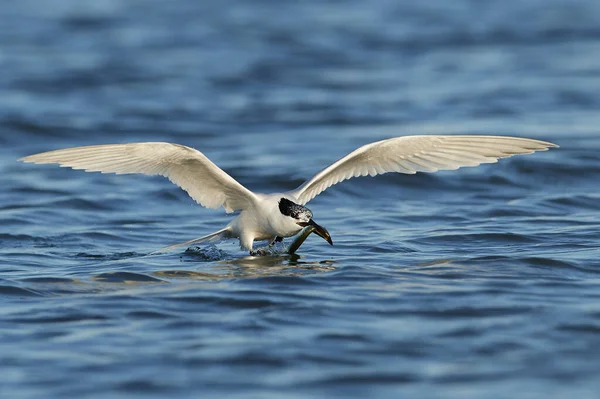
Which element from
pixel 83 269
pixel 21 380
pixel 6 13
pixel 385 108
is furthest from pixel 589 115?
pixel 6 13

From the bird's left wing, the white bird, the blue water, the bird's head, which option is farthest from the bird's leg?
the bird's head

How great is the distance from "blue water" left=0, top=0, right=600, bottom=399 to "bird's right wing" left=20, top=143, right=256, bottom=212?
672mm

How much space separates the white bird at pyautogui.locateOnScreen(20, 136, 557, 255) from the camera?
9.70m

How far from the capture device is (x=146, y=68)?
76.2 ft

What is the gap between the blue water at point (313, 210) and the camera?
704cm

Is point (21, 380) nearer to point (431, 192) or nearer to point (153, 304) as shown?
point (153, 304)

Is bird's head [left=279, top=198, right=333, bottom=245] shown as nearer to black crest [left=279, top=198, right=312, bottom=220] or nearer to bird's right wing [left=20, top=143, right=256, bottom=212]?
black crest [left=279, top=198, right=312, bottom=220]

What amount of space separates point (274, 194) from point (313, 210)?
299cm

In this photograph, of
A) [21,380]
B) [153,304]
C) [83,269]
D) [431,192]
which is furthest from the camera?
[431,192]

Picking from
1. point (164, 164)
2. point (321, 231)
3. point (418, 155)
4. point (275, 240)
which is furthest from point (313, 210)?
point (321, 231)

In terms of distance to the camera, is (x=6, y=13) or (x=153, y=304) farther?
(x=6, y=13)

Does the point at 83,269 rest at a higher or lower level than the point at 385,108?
lower

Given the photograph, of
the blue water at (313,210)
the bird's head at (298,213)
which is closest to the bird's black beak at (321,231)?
the bird's head at (298,213)

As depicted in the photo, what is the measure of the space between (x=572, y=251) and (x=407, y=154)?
72.6 inches
